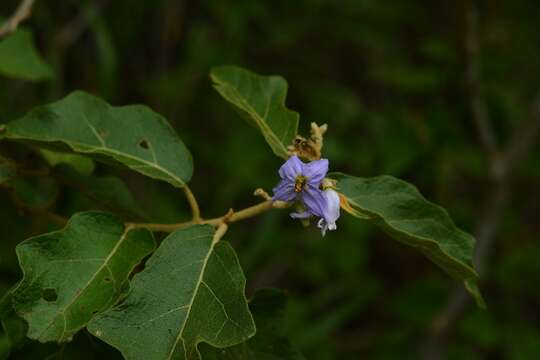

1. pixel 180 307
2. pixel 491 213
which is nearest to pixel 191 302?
pixel 180 307

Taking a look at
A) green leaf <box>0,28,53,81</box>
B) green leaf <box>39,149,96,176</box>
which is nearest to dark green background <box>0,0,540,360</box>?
green leaf <box>0,28,53,81</box>

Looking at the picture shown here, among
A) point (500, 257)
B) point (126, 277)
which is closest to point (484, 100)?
point (500, 257)

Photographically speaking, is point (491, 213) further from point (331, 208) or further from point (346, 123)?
point (331, 208)

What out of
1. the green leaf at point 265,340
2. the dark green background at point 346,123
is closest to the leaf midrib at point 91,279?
the green leaf at point 265,340

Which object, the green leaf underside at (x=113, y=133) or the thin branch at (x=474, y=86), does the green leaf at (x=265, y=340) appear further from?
the thin branch at (x=474, y=86)

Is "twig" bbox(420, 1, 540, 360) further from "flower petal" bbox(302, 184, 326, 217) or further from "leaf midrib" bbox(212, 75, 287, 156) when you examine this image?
"flower petal" bbox(302, 184, 326, 217)

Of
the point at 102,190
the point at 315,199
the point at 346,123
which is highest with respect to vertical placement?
the point at 315,199

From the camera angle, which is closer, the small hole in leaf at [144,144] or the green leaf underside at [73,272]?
the green leaf underside at [73,272]
